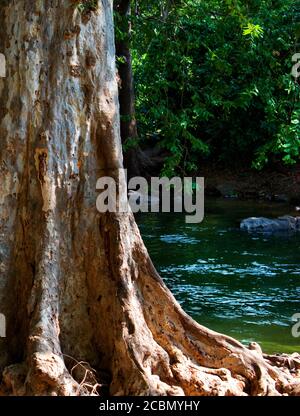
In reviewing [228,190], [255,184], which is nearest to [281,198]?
[255,184]

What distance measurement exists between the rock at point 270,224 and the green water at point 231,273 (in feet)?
0.90

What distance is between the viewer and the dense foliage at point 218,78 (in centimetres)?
1120

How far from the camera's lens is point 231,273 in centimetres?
1148

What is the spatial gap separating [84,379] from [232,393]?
117cm

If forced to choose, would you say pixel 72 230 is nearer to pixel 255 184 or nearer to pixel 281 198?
pixel 281 198

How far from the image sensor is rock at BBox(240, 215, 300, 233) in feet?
50.1

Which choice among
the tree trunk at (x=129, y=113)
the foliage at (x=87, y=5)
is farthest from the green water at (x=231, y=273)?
the foliage at (x=87, y=5)

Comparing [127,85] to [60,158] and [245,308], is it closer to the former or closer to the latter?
[245,308]

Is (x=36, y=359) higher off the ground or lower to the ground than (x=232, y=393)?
higher

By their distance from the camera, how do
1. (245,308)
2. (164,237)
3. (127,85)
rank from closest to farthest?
(245,308), (164,237), (127,85)

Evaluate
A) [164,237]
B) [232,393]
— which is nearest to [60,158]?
[232,393]

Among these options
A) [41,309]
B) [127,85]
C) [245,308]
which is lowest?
[245,308]

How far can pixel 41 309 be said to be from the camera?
5289 millimetres

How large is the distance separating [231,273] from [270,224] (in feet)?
13.8
